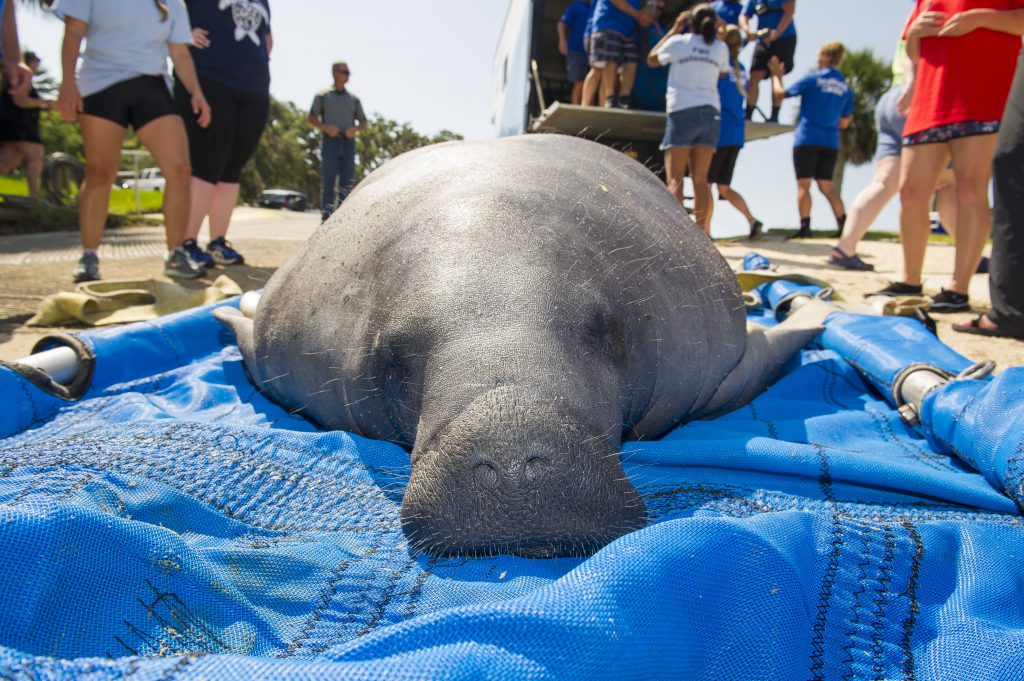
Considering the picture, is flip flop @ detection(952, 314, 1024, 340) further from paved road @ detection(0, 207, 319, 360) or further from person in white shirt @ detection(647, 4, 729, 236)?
paved road @ detection(0, 207, 319, 360)

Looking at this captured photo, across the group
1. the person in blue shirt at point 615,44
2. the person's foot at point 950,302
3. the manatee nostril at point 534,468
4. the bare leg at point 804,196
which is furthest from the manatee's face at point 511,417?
the bare leg at point 804,196

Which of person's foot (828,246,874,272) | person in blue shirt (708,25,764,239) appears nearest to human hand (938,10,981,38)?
person's foot (828,246,874,272)

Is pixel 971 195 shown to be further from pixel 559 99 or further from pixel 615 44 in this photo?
pixel 559 99

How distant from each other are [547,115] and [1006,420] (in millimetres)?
8470

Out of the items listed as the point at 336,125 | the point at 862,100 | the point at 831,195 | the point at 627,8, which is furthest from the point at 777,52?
the point at 862,100

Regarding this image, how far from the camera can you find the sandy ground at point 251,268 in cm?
441

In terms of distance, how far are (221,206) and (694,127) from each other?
16.4 feet

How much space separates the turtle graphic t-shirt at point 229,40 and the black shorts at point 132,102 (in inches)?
38.8

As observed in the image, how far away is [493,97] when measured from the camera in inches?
844

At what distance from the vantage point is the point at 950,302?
536 centimetres

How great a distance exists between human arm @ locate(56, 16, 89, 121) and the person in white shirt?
5.38 metres

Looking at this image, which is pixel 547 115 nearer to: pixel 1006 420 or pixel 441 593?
pixel 1006 420

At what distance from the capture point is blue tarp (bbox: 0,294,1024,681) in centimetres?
113

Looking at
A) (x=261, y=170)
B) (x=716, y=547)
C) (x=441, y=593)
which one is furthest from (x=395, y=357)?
(x=261, y=170)
